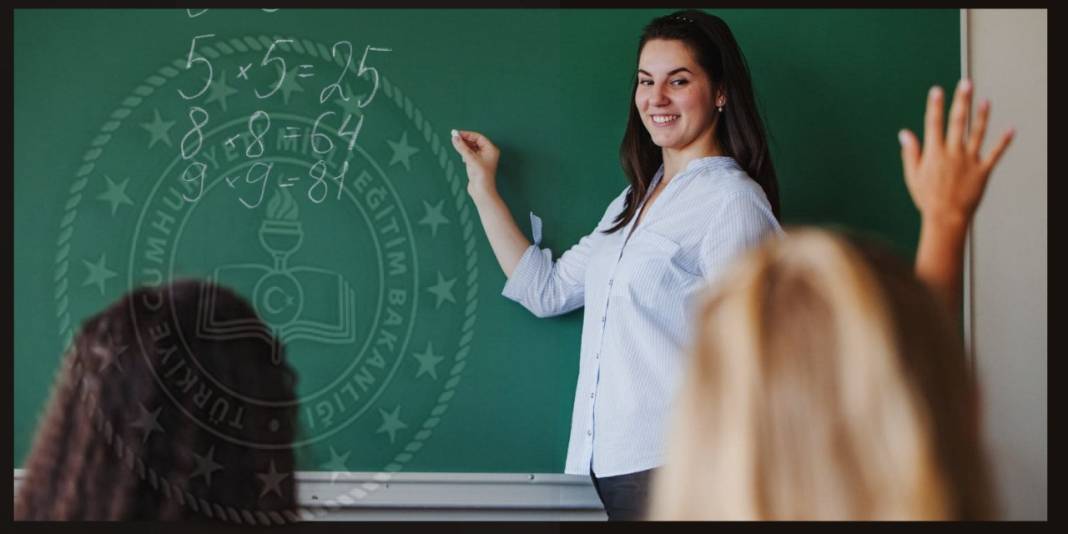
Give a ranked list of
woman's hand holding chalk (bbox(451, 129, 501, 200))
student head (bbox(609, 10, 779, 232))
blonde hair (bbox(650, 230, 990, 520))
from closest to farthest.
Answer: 1. blonde hair (bbox(650, 230, 990, 520))
2. student head (bbox(609, 10, 779, 232))
3. woman's hand holding chalk (bbox(451, 129, 501, 200))

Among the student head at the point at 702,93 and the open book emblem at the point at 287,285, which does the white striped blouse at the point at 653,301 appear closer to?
the student head at the point at 702,93

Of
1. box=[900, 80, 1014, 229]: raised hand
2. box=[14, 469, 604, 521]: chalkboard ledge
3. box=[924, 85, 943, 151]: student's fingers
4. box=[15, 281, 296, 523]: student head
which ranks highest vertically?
box=[924, 85, 943, 151]: student's fingers

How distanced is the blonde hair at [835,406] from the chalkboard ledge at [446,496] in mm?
1594

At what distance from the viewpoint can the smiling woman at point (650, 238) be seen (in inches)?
85.0

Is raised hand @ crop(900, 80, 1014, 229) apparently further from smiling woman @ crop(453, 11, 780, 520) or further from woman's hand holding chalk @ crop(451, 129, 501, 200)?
woman's hand holding chalk @ crop(451, 129, 501, 200)

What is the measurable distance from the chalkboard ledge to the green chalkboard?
0.03 metres

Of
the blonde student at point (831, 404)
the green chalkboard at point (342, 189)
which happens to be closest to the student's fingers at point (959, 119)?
the blonde student at point (831, 404)

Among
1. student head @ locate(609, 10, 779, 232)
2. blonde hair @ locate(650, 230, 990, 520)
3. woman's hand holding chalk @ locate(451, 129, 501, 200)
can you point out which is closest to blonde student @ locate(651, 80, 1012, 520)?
blonde hair @ locate(650, 230, 990, 520)

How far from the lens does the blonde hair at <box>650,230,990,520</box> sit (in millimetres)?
789

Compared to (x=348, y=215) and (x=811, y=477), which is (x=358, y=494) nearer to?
(x=348, y=215)

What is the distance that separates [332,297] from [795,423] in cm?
166

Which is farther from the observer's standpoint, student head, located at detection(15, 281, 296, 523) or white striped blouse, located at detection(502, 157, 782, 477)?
white striped blouse, located at detection(502, 157, 782, 477)

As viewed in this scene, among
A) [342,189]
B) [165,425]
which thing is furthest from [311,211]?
[165,425]

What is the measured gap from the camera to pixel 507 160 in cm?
241
